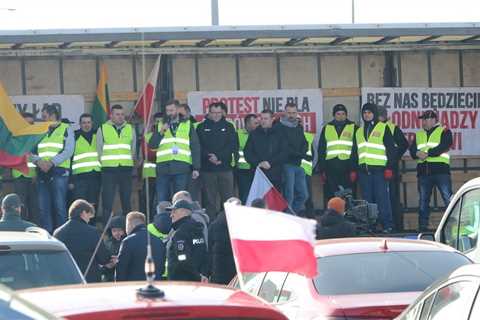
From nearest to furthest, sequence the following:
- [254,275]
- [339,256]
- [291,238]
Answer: [291,238] → [339,256] → [254,275]

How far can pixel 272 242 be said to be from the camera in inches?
334

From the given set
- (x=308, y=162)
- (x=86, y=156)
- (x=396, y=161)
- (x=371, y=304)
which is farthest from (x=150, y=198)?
(x=371, y=304)

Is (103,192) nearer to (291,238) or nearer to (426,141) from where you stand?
(426,141)

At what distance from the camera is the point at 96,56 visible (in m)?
21.1

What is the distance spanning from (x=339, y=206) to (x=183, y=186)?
205 inches

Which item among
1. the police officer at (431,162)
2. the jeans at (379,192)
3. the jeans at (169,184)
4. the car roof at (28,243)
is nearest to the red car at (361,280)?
the car roof at (28,243)

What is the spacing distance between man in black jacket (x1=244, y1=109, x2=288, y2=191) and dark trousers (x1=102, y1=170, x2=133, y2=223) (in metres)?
1.88

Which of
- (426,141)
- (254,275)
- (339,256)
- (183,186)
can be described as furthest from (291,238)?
(426,141)

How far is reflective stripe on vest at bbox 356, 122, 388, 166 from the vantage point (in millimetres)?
21266

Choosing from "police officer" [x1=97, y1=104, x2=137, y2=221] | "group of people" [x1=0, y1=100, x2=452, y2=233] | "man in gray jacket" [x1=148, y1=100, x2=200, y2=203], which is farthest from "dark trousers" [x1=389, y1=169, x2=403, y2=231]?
"police officer" [x1=97, y1=104, x2=137, y2=221]

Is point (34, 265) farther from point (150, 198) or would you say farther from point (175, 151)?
point (150, 198)

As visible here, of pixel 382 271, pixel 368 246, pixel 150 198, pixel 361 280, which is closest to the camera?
pixel 361 280

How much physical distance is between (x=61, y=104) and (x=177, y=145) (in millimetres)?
2034

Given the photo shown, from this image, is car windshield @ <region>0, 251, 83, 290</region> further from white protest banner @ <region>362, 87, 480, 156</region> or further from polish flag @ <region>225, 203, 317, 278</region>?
white protest banner @ <region>362, 87, 480, 156</region>
